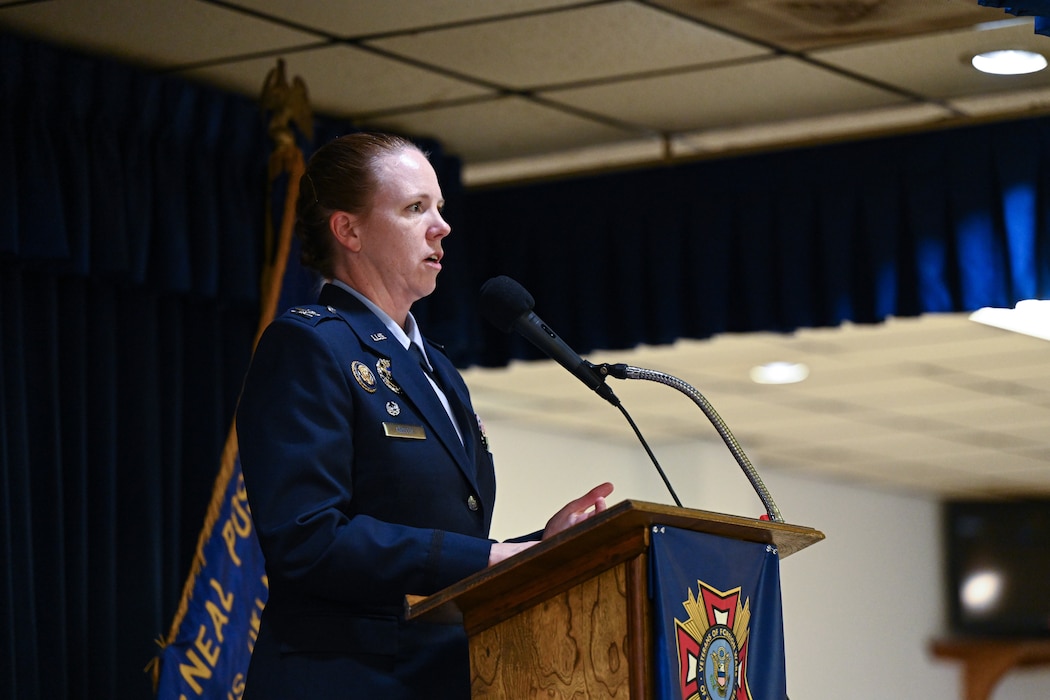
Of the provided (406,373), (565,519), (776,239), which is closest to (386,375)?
(406,373)

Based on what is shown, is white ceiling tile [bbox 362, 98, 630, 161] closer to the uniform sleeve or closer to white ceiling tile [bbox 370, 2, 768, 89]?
white ceiling tile [bbox 370, 2, 768, 89]

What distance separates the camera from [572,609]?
1720 millimetres

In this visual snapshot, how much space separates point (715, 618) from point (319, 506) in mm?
452

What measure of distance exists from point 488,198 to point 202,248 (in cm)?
112

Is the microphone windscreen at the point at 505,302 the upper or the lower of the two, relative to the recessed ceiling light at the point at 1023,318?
lower

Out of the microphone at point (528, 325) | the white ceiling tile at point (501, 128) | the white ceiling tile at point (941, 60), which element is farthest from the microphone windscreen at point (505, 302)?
the white ceiling tile at point (501, 128)

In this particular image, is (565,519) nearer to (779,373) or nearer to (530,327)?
(530,327)

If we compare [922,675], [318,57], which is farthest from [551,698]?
[922,675]

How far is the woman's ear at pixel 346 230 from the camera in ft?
6.66

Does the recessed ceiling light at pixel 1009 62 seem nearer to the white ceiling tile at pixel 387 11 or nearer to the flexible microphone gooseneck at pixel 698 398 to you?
the white ceiling tile at pixel 387 11

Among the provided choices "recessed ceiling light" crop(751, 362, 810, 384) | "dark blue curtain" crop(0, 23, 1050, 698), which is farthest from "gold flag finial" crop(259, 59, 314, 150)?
"recessed ceiling light" crop(751, 362, 810, 384)

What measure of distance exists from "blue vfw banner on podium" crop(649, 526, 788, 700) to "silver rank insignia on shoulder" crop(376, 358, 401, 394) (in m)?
0.42

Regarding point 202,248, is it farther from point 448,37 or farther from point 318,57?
point 448,37

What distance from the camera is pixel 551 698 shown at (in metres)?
1.72
